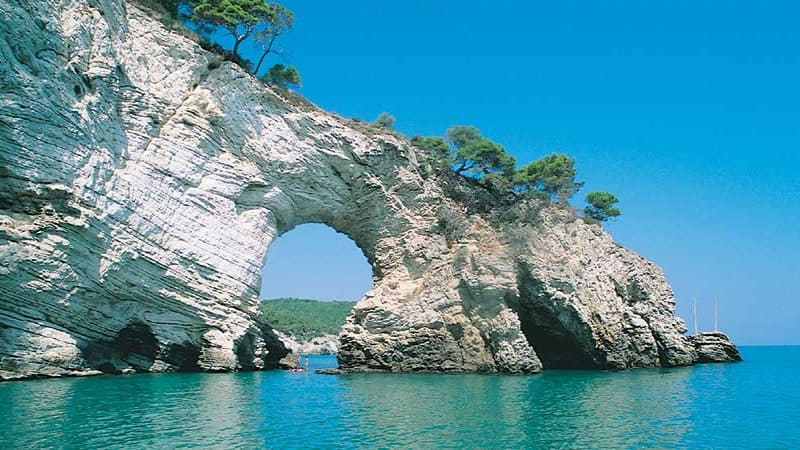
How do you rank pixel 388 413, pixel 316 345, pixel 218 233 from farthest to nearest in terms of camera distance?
1. pixel 316 345
2. pixel 218 233
3. pixel 388 413

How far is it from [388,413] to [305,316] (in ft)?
351

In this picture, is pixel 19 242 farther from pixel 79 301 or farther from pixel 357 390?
pixel 357 390

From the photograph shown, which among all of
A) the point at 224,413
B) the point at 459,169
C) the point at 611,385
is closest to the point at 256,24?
the point at 459,169

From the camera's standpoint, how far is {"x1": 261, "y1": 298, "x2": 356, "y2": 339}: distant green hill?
312ft

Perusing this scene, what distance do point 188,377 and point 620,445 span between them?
18240 mm

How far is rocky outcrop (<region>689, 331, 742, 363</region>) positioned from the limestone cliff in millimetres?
5248

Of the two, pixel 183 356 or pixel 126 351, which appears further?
pixel 183 356

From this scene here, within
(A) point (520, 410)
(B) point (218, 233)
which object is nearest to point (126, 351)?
(B) point (218, 233)

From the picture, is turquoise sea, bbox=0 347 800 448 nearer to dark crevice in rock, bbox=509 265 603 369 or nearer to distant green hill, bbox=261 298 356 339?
dark crevice in rock, bbox=509 265 603 369

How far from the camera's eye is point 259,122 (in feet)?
100

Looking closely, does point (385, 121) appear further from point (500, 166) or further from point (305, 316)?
point (305, 316)

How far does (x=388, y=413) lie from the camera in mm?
17797

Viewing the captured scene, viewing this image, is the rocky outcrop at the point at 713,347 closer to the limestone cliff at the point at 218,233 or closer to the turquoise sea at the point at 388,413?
the limestone cliff at the point at 218,233

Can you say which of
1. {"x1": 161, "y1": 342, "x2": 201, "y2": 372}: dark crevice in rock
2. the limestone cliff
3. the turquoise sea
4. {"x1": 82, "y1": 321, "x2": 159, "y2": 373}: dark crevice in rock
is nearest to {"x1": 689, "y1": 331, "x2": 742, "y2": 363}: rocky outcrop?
the limestone cliff
